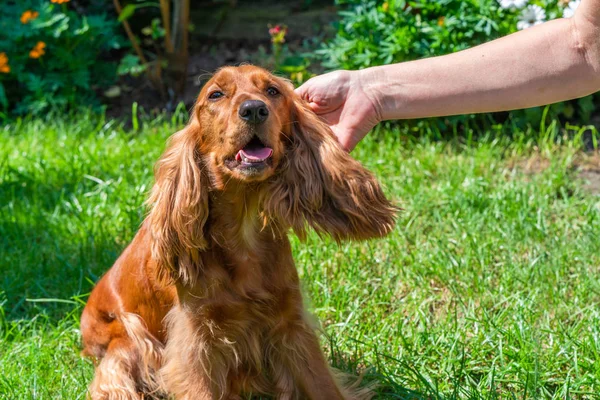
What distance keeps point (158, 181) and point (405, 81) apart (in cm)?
101

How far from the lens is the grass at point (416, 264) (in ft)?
9.65

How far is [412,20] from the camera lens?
16.2ft

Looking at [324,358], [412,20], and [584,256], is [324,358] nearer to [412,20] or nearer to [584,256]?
[584,256]

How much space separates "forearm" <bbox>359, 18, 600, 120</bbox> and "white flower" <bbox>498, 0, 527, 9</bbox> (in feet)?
7.46

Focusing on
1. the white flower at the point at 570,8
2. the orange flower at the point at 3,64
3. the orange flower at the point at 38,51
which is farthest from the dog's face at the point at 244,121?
the orange flower at the point at 3,64

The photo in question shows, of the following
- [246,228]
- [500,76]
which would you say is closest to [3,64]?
[246,228]

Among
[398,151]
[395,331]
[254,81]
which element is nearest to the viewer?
[254,81]

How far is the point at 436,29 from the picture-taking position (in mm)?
4844

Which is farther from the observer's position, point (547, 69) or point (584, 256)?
point (584, 256)

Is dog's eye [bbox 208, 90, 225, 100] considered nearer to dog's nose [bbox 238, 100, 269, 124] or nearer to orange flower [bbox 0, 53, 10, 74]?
dog's nose [bbox 238, 100, 269, 124]

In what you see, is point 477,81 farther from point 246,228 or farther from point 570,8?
point 570,8

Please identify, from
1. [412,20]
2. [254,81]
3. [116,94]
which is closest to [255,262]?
[254,81]

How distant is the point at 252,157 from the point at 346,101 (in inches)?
25.6

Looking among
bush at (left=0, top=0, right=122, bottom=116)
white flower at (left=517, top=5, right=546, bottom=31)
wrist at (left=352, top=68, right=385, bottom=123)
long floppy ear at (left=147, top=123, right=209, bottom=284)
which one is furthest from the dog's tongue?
bush at (left=0, top=0, right=122, bottom=116)
